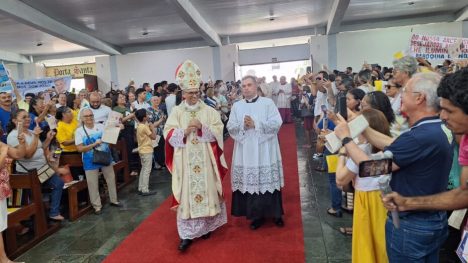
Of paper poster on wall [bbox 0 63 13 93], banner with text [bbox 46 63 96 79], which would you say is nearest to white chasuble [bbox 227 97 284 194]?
paper poster on wall [bbox 0 63 13 93]

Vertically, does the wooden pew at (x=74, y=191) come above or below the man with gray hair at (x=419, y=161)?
below

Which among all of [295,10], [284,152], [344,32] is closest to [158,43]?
[295,10]

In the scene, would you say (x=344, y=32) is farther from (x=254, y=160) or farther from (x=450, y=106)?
(x=450, y=106)

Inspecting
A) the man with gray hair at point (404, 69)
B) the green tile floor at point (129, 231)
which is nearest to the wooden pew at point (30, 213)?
the green tile floor at point (129, 231)

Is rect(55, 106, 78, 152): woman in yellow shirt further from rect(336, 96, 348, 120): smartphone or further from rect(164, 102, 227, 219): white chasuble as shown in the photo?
rect(336, 96, 348, 120): smartphone

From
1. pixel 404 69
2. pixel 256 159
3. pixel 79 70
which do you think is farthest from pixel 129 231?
pixel 79 70

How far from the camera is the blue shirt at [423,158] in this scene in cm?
161

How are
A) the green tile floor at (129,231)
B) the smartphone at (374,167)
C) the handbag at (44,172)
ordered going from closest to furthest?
1. the smartphone at (374,167)
2. the green tile floor at (129,231)
3. the handbag at (44,172)

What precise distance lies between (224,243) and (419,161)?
2381mm

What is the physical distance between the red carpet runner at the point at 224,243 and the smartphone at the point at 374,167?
6.56 ft

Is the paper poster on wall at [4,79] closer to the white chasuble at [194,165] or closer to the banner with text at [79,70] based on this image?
the white chasuble at [194,165]

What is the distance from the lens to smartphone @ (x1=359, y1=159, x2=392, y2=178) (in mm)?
1380

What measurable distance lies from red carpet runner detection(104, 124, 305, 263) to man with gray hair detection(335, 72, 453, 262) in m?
1.62

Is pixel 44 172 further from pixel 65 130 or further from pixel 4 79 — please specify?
pixel 4 79
